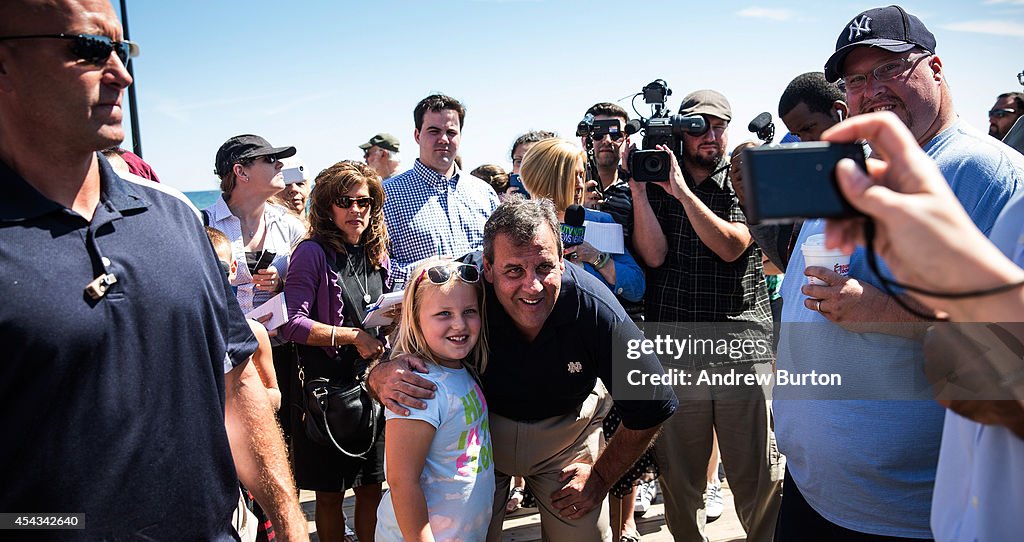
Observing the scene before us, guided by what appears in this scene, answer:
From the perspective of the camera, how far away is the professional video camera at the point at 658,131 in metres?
3.54

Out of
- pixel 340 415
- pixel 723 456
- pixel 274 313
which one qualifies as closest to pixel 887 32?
pixel 723 456

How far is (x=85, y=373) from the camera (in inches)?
54.1

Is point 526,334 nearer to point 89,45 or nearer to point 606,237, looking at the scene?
point 606,237

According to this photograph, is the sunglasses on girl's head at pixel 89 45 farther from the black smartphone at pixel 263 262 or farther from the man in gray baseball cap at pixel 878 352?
the black smartphone at pixel 263 262

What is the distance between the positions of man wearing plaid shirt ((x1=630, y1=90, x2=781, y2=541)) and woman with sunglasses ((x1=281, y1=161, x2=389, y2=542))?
59.0 inches

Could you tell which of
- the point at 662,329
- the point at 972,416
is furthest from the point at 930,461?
the point at 662,329

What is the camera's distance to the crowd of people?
1.17 metres

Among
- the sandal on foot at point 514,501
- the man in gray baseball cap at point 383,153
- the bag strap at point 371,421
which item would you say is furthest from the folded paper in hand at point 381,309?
the man in gray baseball cap at point 383,153

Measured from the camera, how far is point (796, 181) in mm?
950

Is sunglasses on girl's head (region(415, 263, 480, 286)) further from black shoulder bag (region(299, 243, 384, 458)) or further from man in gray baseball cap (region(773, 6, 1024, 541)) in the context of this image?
man in gray baseball cap (region(773, 6, 1024, 541))

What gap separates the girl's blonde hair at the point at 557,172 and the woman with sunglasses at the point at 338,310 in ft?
3.11

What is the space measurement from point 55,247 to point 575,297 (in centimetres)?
169

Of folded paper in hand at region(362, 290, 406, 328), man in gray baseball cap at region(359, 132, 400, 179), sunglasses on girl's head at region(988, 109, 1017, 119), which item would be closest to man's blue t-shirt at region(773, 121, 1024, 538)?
folded paper in hand at region(362, 290, 406, 328)

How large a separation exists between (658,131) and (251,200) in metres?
2.58
